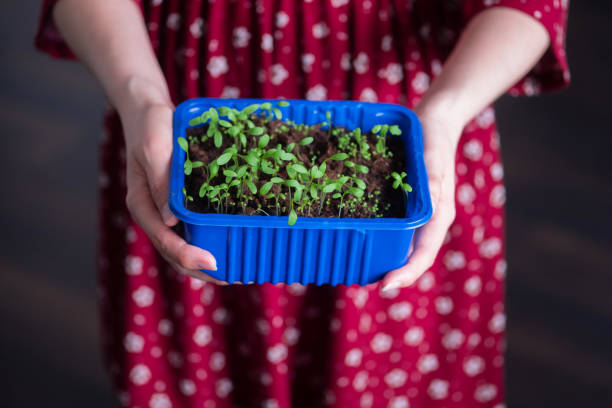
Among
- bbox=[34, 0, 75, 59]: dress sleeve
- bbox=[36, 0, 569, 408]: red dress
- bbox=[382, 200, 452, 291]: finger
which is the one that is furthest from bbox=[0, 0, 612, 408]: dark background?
bbox=[382, 200, 452, 291]: finger

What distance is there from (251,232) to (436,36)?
481 mm

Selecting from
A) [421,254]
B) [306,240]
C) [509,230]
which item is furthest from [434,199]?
[509,230]

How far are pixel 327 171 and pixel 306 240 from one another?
115mm

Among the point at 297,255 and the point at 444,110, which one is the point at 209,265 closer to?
the point at 297,255

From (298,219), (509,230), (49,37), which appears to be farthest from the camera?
(509,230)

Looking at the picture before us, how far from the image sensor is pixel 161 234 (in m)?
0.74

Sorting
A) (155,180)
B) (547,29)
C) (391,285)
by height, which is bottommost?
(391,285)

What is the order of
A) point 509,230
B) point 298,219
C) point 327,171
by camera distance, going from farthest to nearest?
point 509,230 → point 327,171 → point 298,219

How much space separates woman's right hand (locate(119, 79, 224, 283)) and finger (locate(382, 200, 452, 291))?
209 mm

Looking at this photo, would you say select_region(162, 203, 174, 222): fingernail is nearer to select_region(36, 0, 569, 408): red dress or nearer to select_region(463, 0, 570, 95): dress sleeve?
select_region(36, 0, 569, 408): red dress

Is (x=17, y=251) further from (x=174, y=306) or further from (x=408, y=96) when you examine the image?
(x=408, y=96)

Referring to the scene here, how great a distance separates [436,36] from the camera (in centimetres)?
97

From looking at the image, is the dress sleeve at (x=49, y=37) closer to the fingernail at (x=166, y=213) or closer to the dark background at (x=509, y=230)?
the fingernail at (x=166, y=213)

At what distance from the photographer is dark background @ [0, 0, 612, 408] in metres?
1.67
